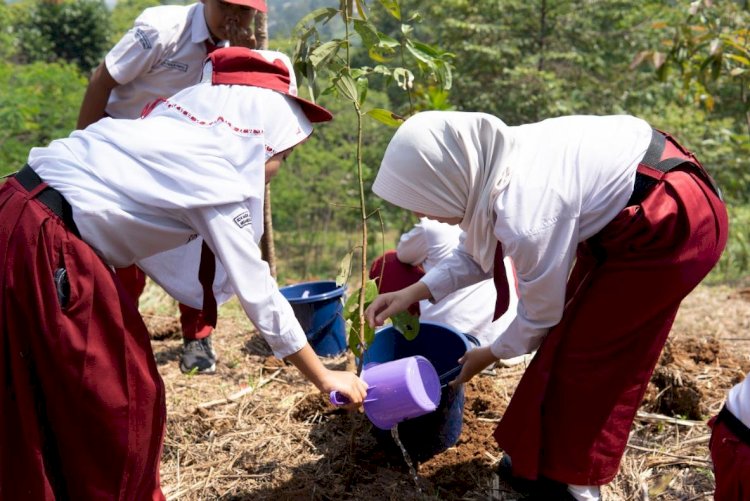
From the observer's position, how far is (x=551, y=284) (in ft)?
5.58

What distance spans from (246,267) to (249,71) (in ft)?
1.63

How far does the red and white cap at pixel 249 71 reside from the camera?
1.66 m

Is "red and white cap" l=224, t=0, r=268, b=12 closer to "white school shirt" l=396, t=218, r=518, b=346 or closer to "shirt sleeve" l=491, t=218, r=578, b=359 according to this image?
"white school shirt" l=396, t=218, r=518, b=346

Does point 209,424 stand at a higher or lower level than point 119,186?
lower

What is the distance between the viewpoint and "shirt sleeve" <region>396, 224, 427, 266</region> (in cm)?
302

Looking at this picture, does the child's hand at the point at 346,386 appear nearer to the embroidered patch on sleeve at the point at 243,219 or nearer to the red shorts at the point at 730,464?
the embroidered patch on sleeve at the point at 243,219

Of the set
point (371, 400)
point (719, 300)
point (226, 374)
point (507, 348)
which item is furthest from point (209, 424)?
point (719, 300)

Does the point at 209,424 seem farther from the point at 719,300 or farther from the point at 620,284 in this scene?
the point at 719,300

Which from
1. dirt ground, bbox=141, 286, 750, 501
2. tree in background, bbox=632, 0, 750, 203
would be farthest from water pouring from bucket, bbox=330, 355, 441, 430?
tree in background, bbox=632, 0, 750, 203

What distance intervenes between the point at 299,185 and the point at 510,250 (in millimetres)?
7356

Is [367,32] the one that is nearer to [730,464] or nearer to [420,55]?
[420,55]

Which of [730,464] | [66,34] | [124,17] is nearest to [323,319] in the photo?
[730,464]

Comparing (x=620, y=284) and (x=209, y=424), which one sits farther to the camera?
(x=209, y=424)

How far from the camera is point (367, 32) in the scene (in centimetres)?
209
